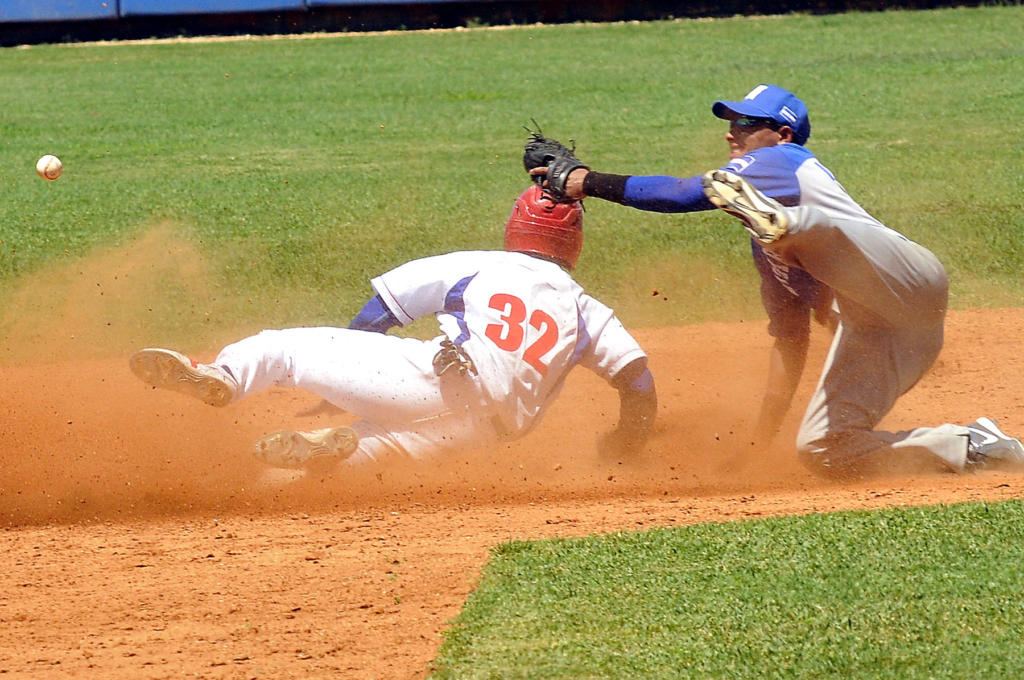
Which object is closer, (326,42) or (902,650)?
(902,650)

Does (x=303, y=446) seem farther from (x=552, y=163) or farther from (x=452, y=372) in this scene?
(x=552, y=163)

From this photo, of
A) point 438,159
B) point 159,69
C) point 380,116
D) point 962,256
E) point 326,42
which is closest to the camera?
point 962,256

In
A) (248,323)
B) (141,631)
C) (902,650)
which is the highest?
(902,650)

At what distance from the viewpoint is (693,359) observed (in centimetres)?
909

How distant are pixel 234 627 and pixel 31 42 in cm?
2142

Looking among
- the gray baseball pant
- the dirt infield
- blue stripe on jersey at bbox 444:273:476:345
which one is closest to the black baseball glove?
blue stripe on jersey at bbox 444:273:476:345

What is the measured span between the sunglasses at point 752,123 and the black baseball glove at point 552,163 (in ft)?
3.37

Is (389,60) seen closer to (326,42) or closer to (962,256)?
(326,42)

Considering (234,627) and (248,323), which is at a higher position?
(234,627)

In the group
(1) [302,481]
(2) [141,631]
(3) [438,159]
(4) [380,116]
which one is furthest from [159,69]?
(2) [141,631]

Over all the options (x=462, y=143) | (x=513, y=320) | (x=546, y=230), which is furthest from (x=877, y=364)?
(x=462, y=143)

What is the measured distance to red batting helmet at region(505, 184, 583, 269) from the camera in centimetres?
616

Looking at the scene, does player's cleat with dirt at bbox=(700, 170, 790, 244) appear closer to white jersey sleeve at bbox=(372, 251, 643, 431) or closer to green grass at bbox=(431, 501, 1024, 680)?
white jersey sleeve at bbox=(372, 251, 643, 431)

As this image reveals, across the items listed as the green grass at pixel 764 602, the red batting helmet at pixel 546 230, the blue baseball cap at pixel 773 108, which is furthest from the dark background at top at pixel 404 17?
the green grass at pixel 764 602
